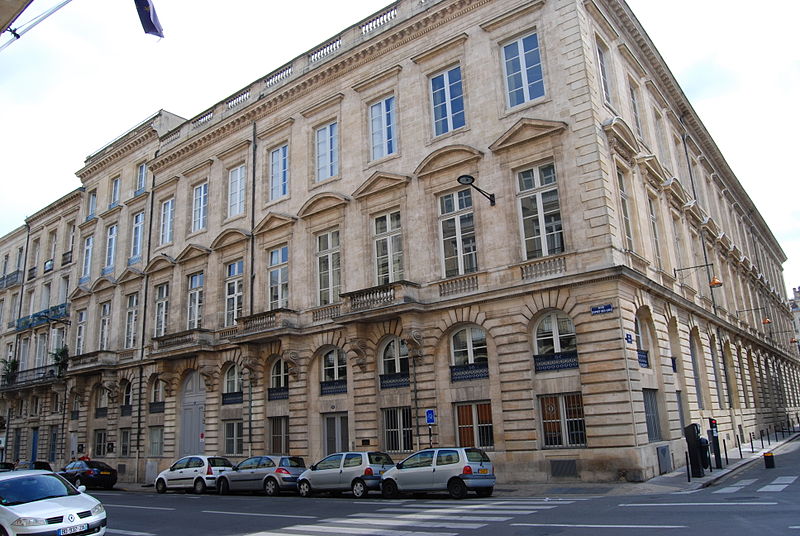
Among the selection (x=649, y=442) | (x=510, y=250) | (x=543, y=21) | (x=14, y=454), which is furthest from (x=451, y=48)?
(x=14, y=454)

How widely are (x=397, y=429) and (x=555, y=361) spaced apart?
7153 millimetres

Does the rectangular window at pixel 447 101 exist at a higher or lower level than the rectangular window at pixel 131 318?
higher

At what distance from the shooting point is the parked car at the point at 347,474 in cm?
1900

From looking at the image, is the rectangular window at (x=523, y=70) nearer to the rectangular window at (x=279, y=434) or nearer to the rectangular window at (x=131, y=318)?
the rectangular window at (x=279, y=434)

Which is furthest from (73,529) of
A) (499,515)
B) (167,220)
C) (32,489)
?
(167,220)

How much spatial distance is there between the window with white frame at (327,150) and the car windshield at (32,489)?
18987 millimetres

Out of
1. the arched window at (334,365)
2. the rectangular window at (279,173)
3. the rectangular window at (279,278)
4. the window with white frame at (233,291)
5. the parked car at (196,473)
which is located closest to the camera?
the parked car at (196,473)

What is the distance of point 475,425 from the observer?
22078 millimetres

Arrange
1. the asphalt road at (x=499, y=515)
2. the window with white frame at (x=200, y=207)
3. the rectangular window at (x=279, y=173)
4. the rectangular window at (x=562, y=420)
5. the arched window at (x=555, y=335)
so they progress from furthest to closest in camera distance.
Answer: the window with white frame at (x=200, y=207) → the rectangular window at (x=279, y=173) → the arched window at (x=555, y=335) → the rectangular window at (x=562, y=420) → the asphalt road at (x=499, y=515)

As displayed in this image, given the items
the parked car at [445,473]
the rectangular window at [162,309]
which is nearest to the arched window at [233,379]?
the rectangular window at [162,309]

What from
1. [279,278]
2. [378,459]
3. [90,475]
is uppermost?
[279,278]

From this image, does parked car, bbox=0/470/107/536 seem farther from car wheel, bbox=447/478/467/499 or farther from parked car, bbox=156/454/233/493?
parked car, bbox=156/454/233/493

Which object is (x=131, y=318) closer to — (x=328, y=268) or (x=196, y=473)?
(x=328, y=268)

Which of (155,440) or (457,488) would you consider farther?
(155,440)
